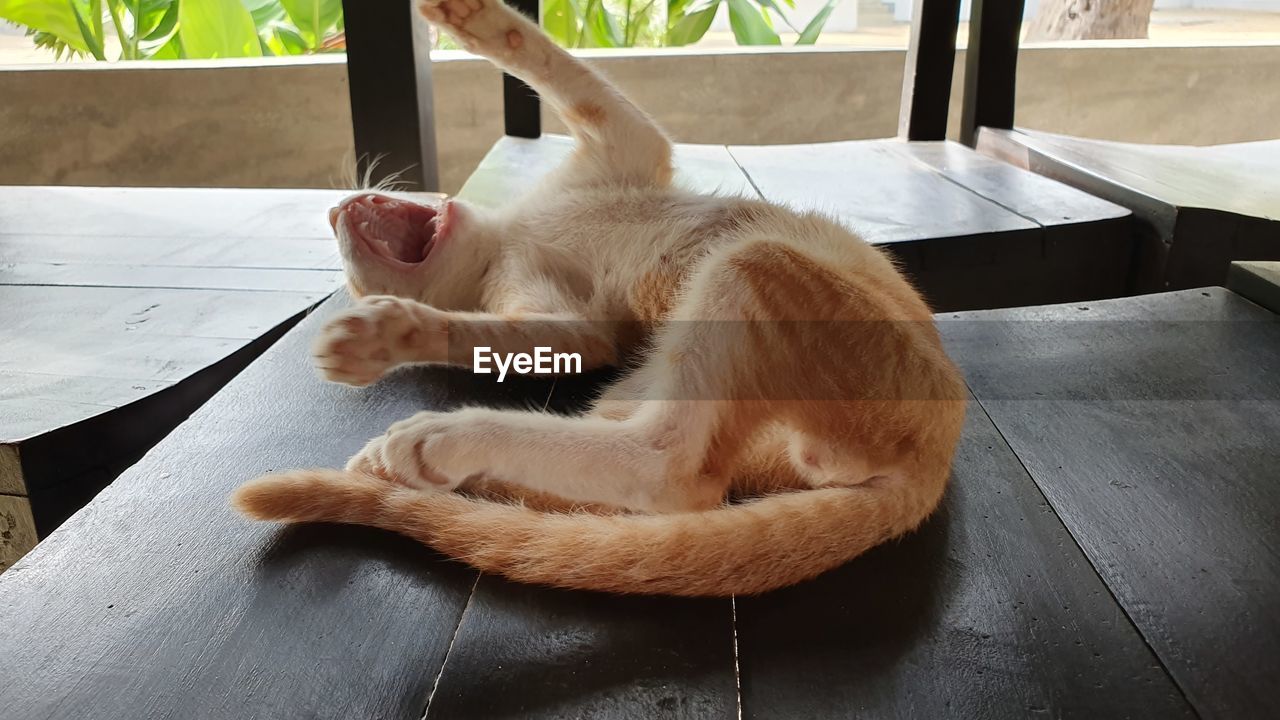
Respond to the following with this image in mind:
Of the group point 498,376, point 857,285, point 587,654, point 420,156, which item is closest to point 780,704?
point 587,654

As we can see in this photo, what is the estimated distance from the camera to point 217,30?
214 inches

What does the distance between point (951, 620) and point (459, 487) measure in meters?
0.61

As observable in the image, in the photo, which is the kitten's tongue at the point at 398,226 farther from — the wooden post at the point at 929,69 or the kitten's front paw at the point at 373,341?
the wooden post at the point at 929,69

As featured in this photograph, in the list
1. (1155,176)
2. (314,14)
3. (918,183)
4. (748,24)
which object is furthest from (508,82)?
(748,24)

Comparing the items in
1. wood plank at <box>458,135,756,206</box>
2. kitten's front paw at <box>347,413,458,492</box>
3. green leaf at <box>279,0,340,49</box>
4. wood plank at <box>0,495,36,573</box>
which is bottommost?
wood plank at <box>0,495,36,573</box>

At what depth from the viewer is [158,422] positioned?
1.64 meters

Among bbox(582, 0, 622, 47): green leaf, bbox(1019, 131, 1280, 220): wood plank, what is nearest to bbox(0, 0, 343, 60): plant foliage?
bbox(582, 0, 622, 47): green leaf

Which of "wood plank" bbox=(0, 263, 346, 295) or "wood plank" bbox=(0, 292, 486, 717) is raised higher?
"wood plank" bbox=(0, 292, 486, 717)

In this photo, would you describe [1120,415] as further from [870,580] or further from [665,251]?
[665,251]

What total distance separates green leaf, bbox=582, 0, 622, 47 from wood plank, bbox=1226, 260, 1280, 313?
4747 millimetres

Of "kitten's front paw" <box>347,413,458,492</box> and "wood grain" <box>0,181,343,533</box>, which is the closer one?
"kitten's front paw" <box>347,413,458,492</box>

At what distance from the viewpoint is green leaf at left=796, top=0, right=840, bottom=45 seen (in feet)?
20.0

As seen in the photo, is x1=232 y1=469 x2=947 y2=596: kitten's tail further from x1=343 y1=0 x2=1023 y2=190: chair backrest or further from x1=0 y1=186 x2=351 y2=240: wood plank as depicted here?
x1=0 y1=186 x2=351 y2=240: wood plank

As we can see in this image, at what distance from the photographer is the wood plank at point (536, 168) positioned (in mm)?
2785
